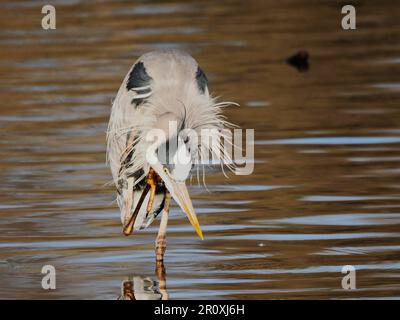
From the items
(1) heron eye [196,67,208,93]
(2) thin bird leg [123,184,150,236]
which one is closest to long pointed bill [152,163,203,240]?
(2) thin bird leg [123,184,150,236]

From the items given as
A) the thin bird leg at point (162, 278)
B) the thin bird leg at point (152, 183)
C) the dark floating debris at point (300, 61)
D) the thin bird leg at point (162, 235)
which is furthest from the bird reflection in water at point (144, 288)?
the dark floating debris at point (300, 61)

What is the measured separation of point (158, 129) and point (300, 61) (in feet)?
28.8

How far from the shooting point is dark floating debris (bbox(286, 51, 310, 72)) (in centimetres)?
1828

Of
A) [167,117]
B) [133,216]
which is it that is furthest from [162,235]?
[167,117]

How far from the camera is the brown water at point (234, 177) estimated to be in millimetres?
9586

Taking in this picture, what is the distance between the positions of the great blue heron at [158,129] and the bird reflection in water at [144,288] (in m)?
0.50

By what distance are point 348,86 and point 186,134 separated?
706 cm

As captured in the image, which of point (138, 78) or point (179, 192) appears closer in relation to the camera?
point (179, 192)

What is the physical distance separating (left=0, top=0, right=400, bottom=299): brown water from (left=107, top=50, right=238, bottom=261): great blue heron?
0.34m

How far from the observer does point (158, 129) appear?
9961 millimetres

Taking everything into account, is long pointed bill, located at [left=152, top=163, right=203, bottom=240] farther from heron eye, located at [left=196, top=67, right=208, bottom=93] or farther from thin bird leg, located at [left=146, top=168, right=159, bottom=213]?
heron eye, located at [left=196, top=67, right=208, bottom=93]

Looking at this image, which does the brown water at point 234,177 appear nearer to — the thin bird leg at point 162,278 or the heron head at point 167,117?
the thin bird leg at point 162,278

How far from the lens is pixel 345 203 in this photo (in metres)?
11.4

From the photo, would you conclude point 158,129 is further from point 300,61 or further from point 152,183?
point 300,61
